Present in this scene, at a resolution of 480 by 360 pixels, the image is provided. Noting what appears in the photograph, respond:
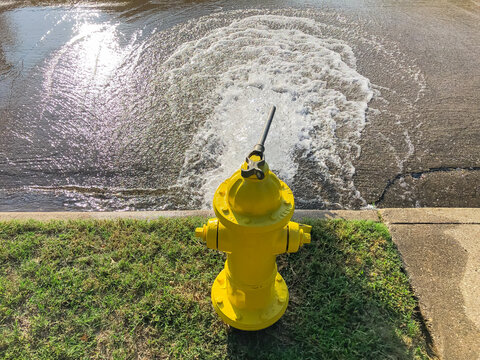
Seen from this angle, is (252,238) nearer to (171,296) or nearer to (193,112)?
(171,296)

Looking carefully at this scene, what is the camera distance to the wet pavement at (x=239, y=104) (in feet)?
11.5

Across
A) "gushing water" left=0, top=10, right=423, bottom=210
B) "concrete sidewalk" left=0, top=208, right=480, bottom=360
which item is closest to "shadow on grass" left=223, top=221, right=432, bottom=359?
"concrete sidewalk" left=0, top=208, right=480, bottom=360

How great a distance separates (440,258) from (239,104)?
277 centimetres

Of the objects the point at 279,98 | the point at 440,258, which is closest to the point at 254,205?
the point at 440,258

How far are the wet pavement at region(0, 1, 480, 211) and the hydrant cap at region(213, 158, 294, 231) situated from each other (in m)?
1.71

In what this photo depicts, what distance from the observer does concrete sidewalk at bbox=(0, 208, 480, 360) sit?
217 cm

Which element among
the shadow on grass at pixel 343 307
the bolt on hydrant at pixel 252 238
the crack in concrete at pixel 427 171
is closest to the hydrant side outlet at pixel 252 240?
the bolt on hydrant at pixel 252 238

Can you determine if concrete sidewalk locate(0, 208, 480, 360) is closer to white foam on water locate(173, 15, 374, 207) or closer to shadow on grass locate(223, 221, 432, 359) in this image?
shadow on grass locate(223, 221, 432, 359)

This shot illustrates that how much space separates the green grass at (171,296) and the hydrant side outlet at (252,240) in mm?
215

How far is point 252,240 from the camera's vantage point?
1.69 metres

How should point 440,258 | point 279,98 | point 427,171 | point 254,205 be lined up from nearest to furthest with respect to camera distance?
point 254,205 → point 440,258 → point 427,171 → point 279,98

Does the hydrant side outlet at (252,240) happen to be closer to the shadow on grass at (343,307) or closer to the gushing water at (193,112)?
the shadow on grass at (343,307)

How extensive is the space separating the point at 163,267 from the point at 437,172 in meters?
2.82

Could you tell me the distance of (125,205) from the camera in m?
3.38
